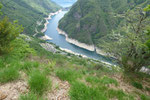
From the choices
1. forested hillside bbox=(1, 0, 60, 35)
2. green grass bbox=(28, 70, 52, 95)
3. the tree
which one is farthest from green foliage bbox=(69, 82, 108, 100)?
forested hillside bbox=(1, 0, 60, 35)

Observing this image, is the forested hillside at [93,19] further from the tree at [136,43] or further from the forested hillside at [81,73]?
the tree at [136,43]

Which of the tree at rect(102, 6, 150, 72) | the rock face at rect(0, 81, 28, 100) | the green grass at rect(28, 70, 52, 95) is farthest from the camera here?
the tree at rect(102, 6, 150, 72)

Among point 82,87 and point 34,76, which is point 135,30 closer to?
point 82,87

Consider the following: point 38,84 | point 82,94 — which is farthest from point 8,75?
point 82,94

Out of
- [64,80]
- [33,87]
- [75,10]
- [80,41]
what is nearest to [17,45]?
[64,80]

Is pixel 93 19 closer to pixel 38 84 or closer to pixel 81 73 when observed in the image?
pixel 81 73

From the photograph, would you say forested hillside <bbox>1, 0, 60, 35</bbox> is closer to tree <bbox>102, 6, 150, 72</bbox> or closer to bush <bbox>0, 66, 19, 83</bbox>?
tree <bbox>102, 6, 150, 72</bbox>

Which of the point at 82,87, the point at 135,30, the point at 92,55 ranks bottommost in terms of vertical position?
the point at 92,55
